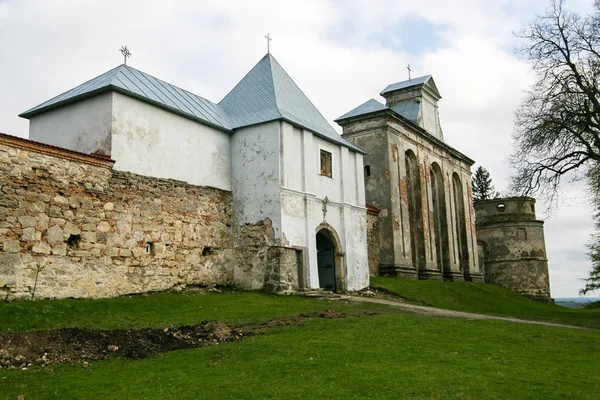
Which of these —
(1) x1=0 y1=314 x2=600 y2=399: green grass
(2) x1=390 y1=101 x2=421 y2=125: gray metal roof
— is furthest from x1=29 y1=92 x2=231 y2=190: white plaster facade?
(2) x1=390 y1=101 x2=421 y2=125: gray metal roof

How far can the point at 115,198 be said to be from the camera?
15.4m

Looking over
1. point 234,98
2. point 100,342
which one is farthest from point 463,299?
point 100,342

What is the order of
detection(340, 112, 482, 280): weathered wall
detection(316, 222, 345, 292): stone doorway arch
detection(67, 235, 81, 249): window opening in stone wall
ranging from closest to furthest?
1. detection(67, 235, 81, 249): window opening in stone wall
2. detection(316, 222, 345, 292): stone doorway arch
3. detection(340, 112, 482, 280): weathered wall

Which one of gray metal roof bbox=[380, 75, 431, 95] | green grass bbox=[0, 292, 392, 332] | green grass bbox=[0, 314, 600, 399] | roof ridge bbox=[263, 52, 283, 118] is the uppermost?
gray metal roof bbox=[380, 75, 431, 95]

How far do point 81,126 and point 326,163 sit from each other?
959 cm

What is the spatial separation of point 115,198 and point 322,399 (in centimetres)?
1043

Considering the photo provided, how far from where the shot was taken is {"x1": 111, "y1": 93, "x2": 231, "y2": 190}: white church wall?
52.9 feet

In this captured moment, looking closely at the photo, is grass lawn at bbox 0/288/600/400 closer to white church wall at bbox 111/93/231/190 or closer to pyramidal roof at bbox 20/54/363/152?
white church wall at bbox 111/93/231/190

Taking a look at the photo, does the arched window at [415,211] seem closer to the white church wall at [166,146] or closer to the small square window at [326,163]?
the small square window at [326,163]

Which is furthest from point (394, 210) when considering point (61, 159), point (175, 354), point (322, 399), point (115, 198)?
point (322, 399)

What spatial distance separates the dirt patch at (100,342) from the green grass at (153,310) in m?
1.13

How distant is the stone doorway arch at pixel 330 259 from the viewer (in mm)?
21719

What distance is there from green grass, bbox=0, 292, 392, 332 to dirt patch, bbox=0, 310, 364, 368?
3.72ft

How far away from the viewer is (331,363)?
8.72 m
